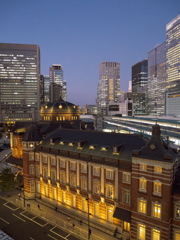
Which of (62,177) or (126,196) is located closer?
(126,196)

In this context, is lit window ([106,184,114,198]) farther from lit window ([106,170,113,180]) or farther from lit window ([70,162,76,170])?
lit window ([70,162,76,170])

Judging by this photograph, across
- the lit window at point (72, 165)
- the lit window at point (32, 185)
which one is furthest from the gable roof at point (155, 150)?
the lit window at point (32, 185)

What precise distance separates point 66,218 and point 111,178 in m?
15.2

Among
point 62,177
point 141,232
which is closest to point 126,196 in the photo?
point 141,232

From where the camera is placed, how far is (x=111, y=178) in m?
38.6

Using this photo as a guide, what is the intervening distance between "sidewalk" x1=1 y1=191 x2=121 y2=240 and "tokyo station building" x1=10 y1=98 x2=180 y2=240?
2.71ft

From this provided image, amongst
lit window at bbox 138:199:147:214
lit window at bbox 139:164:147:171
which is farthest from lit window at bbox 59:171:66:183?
lit window at bbox 139:164:147:171

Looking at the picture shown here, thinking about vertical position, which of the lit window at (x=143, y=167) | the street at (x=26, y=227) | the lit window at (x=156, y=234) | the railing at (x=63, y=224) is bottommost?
the street at (x=26, y=227)

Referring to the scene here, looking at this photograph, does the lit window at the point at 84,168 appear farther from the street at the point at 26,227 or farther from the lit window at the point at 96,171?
the street at the point at 26,227

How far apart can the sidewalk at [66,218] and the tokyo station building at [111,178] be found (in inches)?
32.6

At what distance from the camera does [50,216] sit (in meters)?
44.1

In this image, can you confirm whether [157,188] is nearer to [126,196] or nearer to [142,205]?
[142,205]

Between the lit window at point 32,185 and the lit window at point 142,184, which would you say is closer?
the lit window at point 142,184

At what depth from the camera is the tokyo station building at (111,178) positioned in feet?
105
